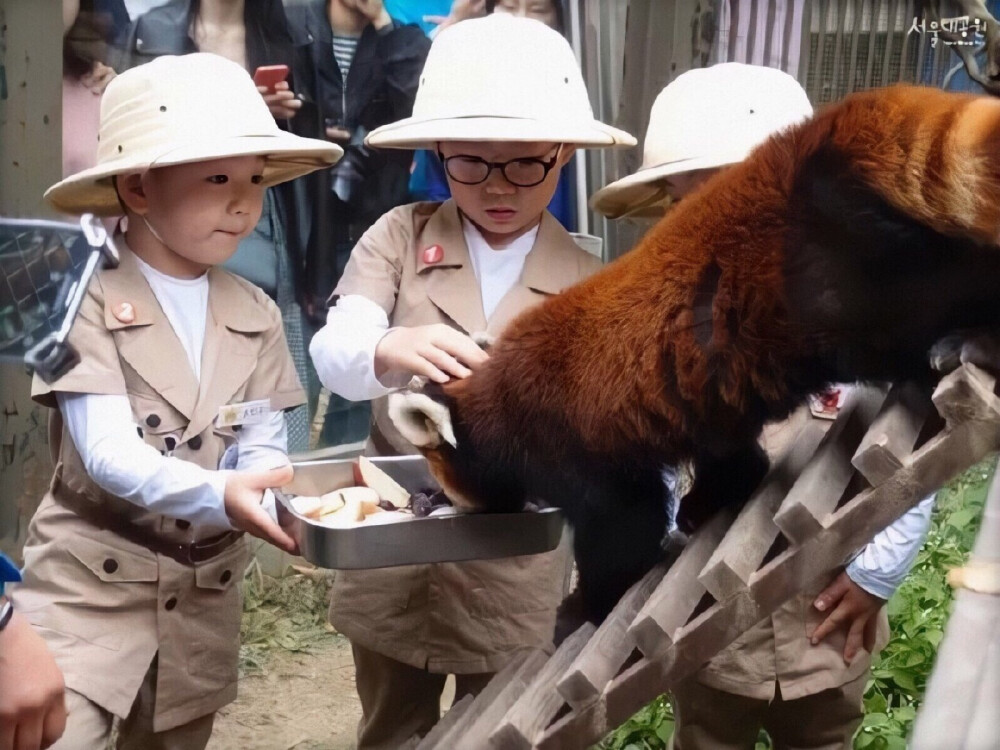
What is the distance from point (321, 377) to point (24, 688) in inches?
29.0

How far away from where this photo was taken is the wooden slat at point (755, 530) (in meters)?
0.89

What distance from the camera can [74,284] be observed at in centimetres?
125

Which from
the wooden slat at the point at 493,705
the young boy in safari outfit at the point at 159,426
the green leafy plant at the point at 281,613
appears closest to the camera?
the wooden slat at the point at 493,705

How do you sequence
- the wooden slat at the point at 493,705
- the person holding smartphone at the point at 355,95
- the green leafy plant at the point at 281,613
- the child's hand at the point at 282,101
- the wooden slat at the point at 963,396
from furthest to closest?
1. the green leafy plant at the point at 281,613
2. the person holding smartphone at the point at 355,95
3. the child's hand at the point at 282,101
4. the wooden slat at the point at 493,705
5. the wooden slat at the point at 963,396

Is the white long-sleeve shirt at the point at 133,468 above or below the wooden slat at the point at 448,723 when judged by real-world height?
above

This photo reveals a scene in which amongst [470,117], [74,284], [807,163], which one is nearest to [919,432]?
[807,163]

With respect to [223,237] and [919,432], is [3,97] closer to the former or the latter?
[223,237]

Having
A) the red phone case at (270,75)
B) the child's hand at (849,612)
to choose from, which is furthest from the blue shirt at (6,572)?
the red phone case at (270,75)

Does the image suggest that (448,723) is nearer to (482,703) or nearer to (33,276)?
(482,703)

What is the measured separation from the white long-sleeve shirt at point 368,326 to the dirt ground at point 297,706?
0.79m

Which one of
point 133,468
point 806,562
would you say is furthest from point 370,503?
point 806,562

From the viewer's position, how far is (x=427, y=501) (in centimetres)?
122

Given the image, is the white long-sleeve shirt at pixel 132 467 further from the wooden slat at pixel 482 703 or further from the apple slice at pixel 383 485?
the wooden slat at pixel 482 703

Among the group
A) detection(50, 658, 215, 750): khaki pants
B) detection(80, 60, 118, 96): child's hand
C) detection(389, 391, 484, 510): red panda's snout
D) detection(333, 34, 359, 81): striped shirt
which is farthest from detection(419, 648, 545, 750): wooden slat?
detection(333, 34, 359, 81): striped shirt
